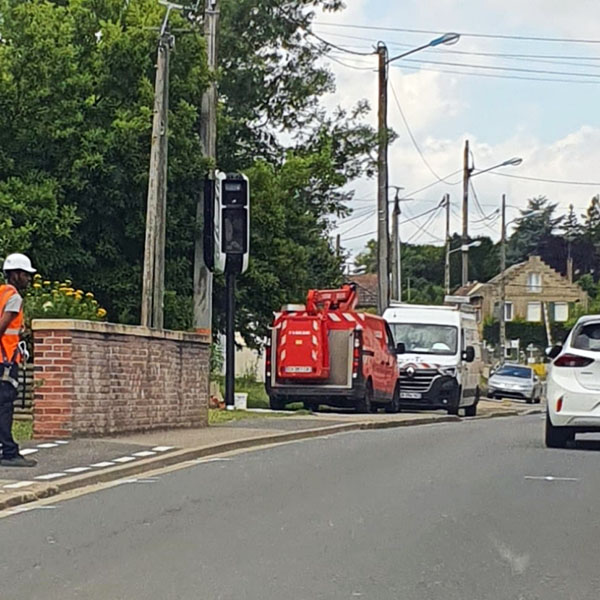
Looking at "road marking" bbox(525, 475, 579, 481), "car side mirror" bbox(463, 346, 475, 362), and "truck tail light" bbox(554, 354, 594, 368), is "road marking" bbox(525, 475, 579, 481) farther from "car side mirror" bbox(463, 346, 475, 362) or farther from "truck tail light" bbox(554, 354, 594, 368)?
"car side mirror" bbox(463, 346, 475, 362)

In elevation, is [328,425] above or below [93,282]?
below

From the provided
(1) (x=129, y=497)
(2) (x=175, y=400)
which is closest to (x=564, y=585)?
(1) (x=129, y=497)

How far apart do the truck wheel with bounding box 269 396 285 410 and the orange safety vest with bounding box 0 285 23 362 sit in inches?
544

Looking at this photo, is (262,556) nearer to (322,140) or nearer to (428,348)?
(428,348)

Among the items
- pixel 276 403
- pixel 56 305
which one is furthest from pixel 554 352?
pixel 276 403

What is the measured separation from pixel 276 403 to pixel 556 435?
10613 millimetres

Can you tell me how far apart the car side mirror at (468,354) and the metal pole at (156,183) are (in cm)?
843

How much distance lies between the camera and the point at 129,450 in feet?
50.1

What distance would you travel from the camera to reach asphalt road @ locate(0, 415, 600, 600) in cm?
802

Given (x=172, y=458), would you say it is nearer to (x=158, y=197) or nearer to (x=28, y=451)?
(x=28, y=451)

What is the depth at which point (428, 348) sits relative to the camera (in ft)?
98.3

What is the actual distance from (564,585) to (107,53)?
2070 cm

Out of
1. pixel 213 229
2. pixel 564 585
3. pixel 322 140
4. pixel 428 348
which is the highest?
pixel 322 140

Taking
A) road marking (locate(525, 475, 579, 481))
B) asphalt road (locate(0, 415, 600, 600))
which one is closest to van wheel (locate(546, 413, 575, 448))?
asphalt road (locate(0, 415, 600, 600))
